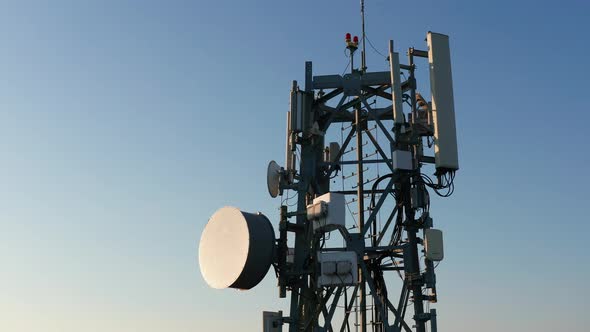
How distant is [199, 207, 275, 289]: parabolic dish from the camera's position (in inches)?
1099

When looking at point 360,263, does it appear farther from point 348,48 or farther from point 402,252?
point 348,48

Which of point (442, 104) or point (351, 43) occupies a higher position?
point (351, 43)

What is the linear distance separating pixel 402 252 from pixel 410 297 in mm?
2205

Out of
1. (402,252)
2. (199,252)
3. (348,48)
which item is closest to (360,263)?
(402,252)

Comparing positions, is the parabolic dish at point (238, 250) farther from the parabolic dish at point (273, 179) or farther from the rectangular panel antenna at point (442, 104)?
the rectangular panel antenna at point (442, 104)

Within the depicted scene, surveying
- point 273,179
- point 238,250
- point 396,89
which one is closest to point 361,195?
point 273,179

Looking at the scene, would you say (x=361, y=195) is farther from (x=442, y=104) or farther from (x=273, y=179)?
(x=442, y=104)

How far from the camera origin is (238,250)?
2823 cm

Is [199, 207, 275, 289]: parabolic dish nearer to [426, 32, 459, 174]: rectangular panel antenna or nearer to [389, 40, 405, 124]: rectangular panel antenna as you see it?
[389, 40, 405, 124]: rectangular panel antenna

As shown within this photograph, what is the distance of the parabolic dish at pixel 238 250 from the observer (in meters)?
27.9

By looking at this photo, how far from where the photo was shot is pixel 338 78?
31.8 m

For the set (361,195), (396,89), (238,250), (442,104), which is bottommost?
(238,250)

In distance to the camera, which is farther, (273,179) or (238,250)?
(273,179)

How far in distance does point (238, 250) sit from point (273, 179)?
366 centimetres
